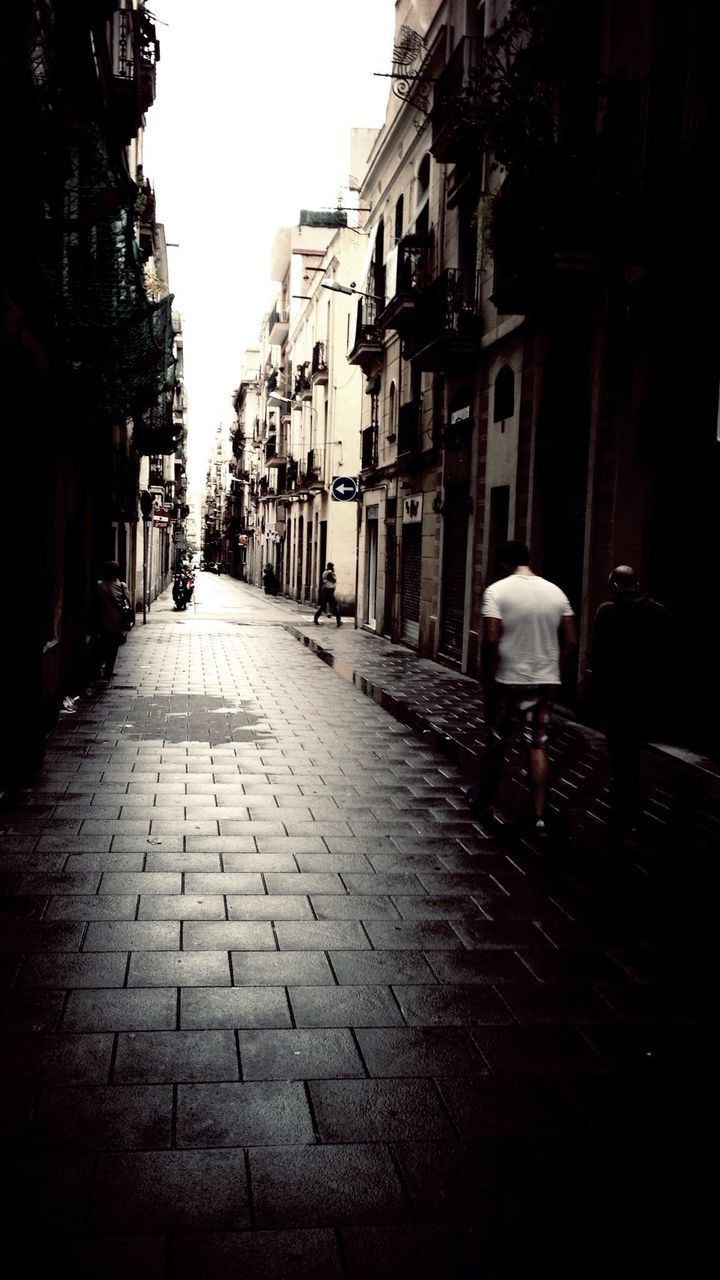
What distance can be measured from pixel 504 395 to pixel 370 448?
508 inches

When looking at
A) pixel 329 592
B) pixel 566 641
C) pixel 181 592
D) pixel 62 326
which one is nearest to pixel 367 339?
pixel 329 592

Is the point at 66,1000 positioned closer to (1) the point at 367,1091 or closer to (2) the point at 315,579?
(1) the point at 367,1091

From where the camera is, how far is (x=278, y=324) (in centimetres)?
5997

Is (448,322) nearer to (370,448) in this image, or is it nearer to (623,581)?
(370,448)

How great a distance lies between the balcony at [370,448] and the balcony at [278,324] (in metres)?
30.9

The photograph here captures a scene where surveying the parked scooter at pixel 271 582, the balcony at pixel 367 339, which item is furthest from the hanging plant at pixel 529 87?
the parked scooter at pixel 271 582

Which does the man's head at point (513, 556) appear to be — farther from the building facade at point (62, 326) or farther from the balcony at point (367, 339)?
the balcony at point (367, 339)

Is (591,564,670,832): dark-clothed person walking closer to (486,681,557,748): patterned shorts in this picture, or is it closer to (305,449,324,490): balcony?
(486,681,557,748): patterned shorts

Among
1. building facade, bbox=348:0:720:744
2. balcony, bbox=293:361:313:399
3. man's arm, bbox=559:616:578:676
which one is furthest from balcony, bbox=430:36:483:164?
balcony, bbox=293:361:313:399

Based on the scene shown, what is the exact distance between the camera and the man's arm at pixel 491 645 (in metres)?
6.98

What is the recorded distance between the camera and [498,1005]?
429 cm

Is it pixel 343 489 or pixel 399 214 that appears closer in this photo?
pixel 399 214

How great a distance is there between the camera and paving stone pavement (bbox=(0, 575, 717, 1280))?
2787mm

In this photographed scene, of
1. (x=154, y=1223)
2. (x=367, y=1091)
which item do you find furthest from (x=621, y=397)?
(x=154, y=1223)
